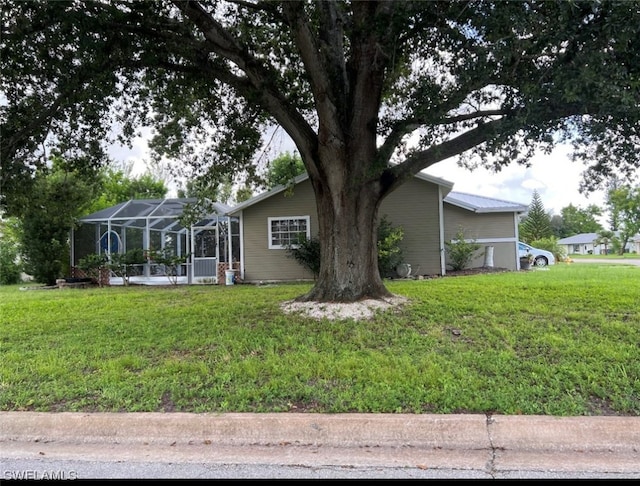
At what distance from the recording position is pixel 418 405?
3.83m

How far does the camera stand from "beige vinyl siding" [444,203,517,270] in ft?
54.1

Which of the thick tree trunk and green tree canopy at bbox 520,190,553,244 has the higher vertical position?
green tree canopy at bbox 520,190,553,244

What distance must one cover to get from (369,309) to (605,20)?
193 inches

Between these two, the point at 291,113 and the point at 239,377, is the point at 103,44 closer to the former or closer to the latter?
the point at 291,113

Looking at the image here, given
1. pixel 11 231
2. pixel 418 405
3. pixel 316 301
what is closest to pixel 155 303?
pixel 316 301

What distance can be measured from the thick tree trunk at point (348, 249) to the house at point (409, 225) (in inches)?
251

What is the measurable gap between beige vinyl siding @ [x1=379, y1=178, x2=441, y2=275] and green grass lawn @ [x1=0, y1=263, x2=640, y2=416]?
22.9ft

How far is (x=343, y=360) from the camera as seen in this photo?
4934mm

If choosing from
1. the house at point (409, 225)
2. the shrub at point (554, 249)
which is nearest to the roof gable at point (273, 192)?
the house at point (409, 225)

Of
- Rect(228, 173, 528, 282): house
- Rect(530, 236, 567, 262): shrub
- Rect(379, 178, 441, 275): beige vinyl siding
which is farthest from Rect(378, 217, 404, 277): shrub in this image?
Rect(530, 236, 567, 262): shrub

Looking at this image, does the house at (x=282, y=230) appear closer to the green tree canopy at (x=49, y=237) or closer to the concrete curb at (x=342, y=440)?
the green tree canopy at (x=49, y=237)

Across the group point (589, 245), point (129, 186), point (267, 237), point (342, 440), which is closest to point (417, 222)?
point (267, 237)

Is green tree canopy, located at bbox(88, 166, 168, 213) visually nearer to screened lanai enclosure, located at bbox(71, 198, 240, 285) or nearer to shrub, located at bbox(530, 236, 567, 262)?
screened lanai enclosure, located at bbox(71, 198, 240, 285)

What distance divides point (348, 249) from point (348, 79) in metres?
3.28
